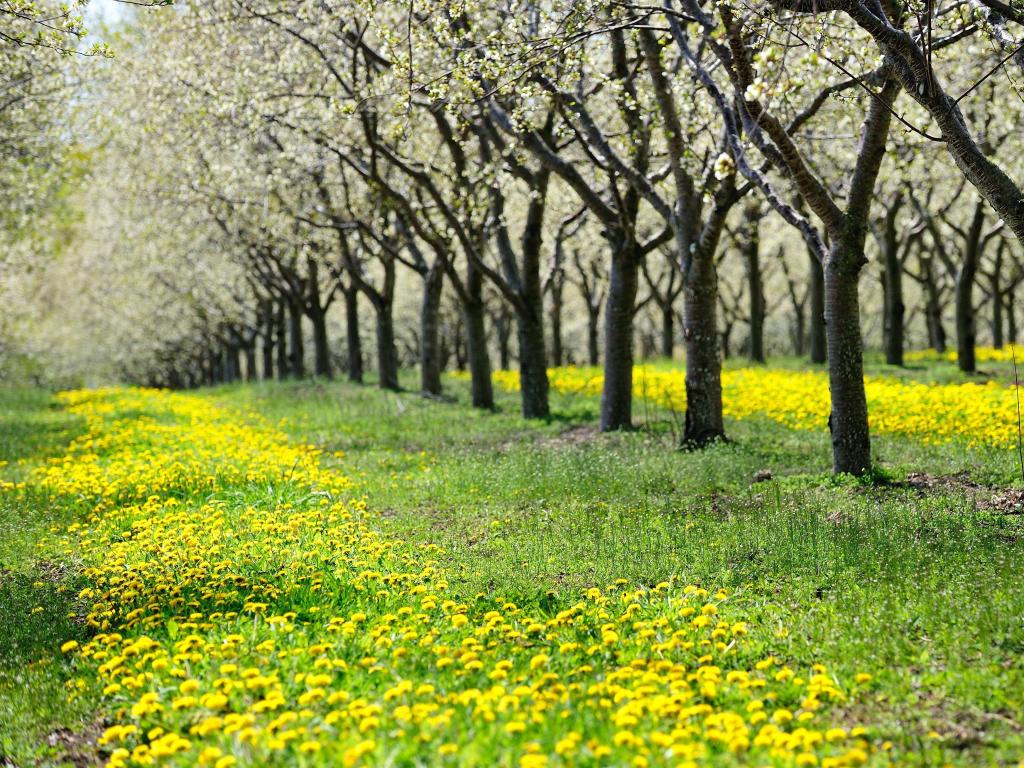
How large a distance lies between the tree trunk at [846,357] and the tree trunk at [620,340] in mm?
5112

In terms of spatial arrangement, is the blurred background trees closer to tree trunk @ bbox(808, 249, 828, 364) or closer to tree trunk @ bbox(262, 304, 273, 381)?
tree trunk @ bbox(808, 249, 828, 364)

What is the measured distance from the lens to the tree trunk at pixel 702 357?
13.4 m

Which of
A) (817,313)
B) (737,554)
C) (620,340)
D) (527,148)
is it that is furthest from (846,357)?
(817,313)

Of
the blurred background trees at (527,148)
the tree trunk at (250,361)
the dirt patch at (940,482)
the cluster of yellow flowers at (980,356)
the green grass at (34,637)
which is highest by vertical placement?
the blurred background trees at (527,148)

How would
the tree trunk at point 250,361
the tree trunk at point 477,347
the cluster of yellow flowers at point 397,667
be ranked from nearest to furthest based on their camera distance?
the cluster of yellow flowers at point 397,667, the tree trunk at point 477,347, the tree trunk at point 250,361

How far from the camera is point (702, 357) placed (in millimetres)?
13406

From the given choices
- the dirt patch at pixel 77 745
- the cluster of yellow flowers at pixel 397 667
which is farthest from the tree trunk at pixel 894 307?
the dirt patch at pixel 77 745

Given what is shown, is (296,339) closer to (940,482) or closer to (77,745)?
(940,482)

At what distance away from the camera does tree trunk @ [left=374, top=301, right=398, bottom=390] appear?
27.9 metres

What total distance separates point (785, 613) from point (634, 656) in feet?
4.18

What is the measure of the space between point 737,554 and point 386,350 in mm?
21284

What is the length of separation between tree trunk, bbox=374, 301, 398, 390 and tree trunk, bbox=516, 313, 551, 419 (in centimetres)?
975

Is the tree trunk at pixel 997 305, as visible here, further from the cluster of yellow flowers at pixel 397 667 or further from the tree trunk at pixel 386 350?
the cluster of yellow flowers at pixel 397 667

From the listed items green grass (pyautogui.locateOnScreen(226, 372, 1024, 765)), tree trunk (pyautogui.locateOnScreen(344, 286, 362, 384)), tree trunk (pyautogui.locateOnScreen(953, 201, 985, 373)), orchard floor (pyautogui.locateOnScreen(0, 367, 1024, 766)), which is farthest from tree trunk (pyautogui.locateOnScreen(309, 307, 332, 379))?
tree trunk (pyautogui.locateOnScreen(953, 201, 985, 373))
